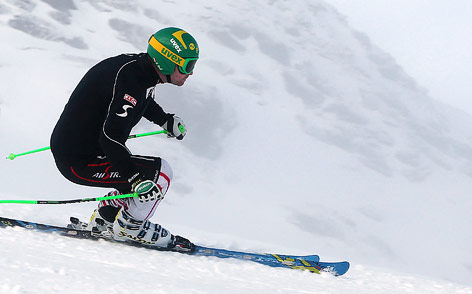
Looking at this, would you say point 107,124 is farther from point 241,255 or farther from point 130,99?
point 241,255

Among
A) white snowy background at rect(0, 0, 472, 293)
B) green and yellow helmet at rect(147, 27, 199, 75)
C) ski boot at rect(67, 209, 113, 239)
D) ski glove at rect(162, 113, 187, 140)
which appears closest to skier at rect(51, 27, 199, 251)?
green and yellow helmet at rect(147, 27, 199, 75)

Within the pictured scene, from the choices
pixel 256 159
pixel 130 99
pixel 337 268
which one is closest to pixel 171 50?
pixel 130 99

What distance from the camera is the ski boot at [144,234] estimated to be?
4137 millimetres

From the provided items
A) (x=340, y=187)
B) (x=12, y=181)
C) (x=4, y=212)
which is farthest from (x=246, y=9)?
(x=4, y=212)

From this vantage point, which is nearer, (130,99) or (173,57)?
(130,99)

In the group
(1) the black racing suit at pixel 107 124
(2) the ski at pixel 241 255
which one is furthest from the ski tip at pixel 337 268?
(1) the black racing suit at pixel 107 124

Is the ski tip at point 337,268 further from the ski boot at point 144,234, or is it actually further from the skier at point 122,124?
the skier at point 122,124

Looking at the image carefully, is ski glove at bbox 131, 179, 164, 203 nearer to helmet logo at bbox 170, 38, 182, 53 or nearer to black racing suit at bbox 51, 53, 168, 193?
black racing suit at bbox 51, 53, 168, 193

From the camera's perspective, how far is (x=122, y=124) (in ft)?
11.7

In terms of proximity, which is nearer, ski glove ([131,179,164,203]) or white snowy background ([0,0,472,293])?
ski glove ([131,179,164,203])

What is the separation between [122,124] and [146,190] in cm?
A: 52

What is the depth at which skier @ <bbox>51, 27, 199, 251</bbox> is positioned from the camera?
142 inches

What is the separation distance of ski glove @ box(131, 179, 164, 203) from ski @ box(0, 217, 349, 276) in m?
0.65

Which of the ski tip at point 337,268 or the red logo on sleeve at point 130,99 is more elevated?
the red logo on sleeve at point 130,99
